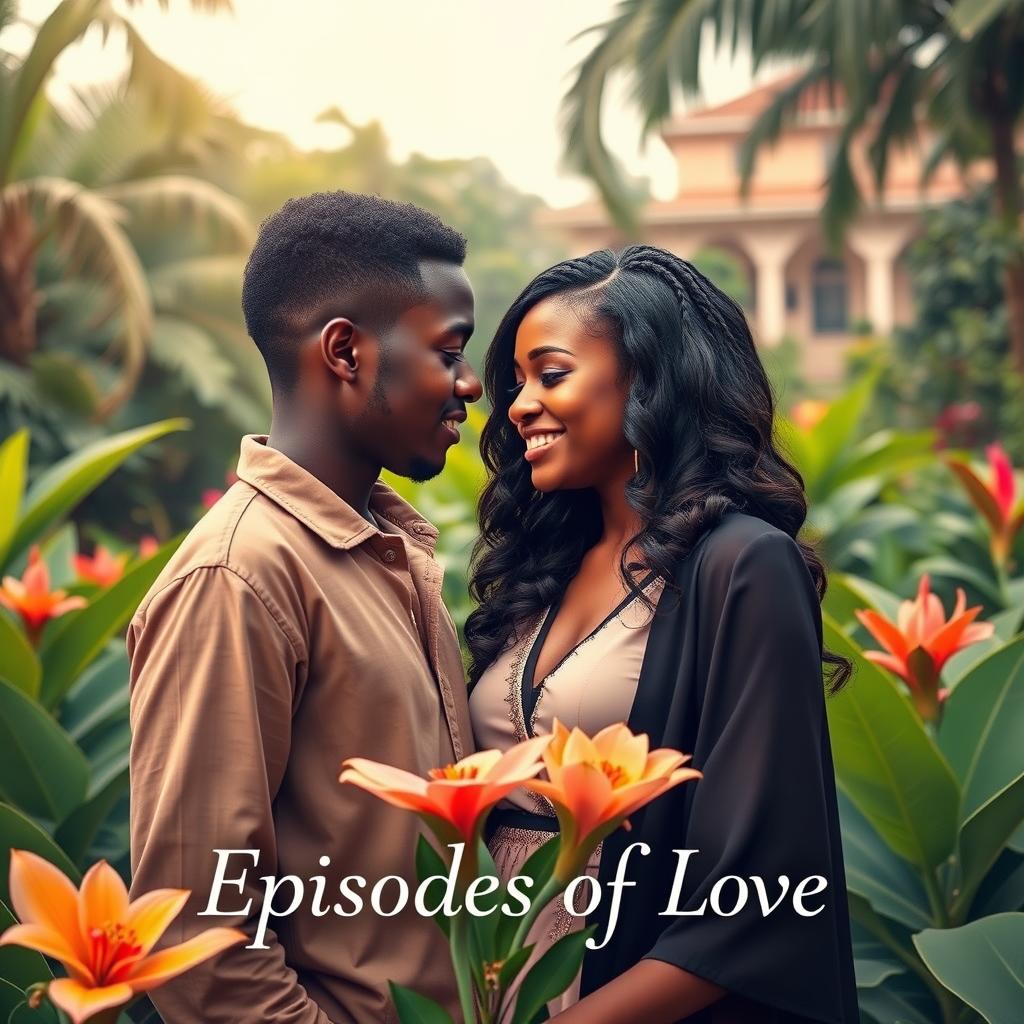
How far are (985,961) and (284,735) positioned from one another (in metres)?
1.25

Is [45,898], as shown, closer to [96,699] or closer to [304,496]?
[304,496]

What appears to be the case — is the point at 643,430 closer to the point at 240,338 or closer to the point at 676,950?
the point at 676,950

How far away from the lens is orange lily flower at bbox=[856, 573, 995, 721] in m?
2.62

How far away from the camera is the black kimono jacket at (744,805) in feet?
6.00

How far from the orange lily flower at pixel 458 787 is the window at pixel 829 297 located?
35.6 m

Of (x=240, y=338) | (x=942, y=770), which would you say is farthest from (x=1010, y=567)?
(x=240, y=338)

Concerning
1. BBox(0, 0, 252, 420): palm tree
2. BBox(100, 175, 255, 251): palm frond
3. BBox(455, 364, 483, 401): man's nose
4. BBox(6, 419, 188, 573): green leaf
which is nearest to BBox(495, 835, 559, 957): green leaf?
BBox(455, 364, 483, 401): man's nose

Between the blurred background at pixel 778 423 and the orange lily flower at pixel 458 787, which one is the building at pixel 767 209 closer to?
→ the blurred background at pixel 778 423

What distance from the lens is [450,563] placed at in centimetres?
495

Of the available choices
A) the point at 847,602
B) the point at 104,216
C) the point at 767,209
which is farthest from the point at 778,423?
the point at 767,209

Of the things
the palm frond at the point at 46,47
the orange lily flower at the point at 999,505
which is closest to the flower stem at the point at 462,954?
the orange lily flower at the point at 999,505

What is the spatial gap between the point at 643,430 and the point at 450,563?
9.08ft

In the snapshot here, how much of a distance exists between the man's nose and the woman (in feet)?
0.60

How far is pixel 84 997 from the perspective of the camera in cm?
126
